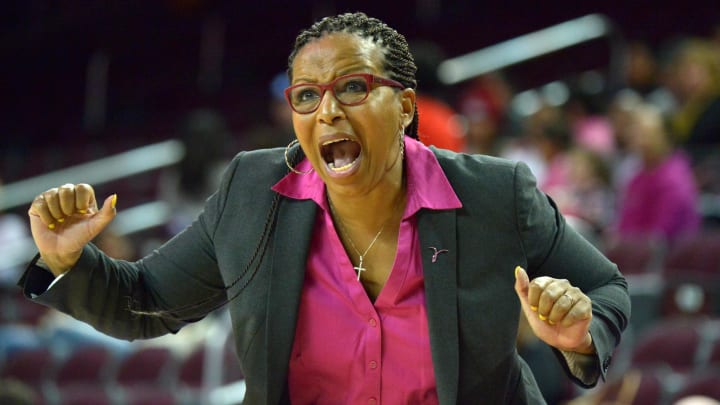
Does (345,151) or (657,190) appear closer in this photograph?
(345,151)

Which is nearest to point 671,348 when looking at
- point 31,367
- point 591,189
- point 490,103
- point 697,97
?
point 591,189

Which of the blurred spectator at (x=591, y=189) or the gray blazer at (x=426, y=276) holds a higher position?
the gray blazer at (x=426, y=276)

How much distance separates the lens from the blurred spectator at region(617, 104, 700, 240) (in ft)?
18.7

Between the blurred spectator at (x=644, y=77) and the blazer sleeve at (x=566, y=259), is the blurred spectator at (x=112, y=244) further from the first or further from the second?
the blazer sleeve at (x=566, y=259)

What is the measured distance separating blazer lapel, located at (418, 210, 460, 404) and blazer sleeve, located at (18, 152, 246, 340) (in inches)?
17.6

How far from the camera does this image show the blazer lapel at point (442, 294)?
2.18 metres

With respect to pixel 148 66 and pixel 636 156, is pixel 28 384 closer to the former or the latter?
pixel 636 156

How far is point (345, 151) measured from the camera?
7.49 feet

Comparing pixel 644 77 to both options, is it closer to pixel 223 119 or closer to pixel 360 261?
pixel 223 119

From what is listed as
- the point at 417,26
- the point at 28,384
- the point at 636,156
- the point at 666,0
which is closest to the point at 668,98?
the point at 636,156

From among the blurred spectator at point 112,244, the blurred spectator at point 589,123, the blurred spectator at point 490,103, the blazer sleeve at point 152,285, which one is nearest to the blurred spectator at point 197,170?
the blurred spectator at point 112,244

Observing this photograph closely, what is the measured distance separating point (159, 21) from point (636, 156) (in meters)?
5.92

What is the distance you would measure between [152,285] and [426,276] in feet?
1.96

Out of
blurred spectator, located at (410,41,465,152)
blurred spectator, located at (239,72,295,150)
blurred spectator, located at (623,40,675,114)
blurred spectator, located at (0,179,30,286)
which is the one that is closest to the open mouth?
blurred spectator, located at (410,41,465,152)
